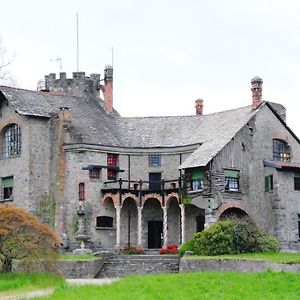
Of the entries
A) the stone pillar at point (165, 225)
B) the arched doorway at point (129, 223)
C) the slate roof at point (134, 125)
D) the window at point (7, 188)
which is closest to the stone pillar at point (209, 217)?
the slate roof at point (134, 125)

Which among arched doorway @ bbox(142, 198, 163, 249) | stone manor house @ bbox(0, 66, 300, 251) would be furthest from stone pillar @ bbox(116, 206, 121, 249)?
arched doorway @ bbox(142, 198, 163, 249)

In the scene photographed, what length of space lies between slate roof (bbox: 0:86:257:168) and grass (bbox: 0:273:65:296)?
1974 centimetres

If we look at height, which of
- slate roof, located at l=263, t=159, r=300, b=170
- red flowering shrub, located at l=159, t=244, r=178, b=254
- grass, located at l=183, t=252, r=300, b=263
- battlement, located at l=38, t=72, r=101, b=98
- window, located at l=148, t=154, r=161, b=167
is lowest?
grass, located at l=183, t=252, r=300, b=263

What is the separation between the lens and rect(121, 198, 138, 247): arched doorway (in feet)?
198

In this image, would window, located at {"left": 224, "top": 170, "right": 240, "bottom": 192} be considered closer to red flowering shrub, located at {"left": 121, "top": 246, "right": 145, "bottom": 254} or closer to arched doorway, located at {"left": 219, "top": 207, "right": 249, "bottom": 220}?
arched doorway, located at {"left": 219, "top": 207, "right": 249, "bottom": 220}

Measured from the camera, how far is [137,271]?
1923 inches

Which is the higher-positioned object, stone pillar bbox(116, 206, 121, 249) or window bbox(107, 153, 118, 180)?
window bbox(107, 153, 118, 180)

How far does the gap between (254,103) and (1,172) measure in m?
19.3

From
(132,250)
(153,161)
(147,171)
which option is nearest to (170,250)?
(132,250)

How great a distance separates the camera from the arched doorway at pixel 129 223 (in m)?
60.2

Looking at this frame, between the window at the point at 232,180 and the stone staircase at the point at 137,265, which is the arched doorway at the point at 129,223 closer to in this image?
the stone staircase at the point at 137,265

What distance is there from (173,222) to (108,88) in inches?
496

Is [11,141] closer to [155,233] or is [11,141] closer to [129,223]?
[129,223]

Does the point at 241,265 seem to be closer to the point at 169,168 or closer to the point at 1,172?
the point at 169,168
